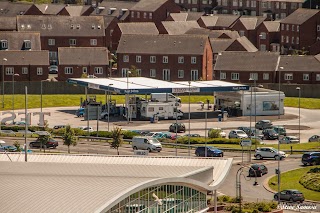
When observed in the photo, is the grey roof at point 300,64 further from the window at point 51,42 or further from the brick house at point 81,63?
the window at point 51,42

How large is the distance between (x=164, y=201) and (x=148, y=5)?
116714mm

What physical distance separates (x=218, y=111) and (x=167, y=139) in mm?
19662

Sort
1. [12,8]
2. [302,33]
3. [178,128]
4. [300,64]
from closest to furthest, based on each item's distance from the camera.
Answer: [178,128], [300,64], [302,33], [12,8]

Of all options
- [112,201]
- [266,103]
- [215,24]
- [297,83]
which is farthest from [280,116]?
[112,201]

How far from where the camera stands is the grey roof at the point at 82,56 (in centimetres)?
14138

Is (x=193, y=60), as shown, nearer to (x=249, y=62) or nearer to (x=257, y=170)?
(x=249, y=62)

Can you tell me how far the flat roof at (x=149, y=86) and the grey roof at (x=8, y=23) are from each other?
1260 inches

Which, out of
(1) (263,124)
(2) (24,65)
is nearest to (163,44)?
(2) (24,65)

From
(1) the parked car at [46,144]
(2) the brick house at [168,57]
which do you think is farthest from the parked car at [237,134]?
(2) the brick house at [168,57]

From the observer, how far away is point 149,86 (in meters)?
120

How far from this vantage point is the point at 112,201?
5378 cm

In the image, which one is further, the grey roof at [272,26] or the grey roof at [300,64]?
the grey roof at [272,26]

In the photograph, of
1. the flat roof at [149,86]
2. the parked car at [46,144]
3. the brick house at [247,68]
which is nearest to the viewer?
the parked car at [46,144]

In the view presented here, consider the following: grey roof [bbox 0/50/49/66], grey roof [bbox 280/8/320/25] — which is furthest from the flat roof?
grey roof [bbox 280/8/320/25]
